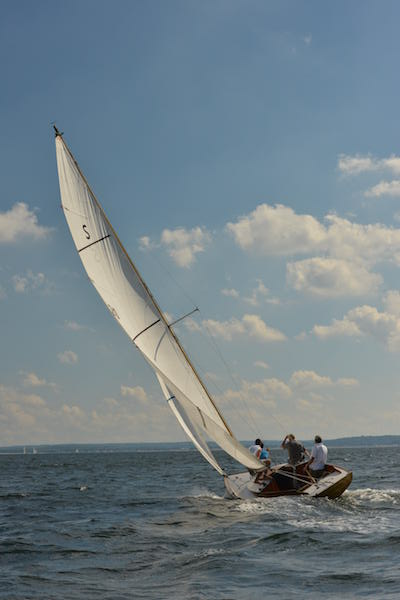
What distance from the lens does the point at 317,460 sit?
22.8m

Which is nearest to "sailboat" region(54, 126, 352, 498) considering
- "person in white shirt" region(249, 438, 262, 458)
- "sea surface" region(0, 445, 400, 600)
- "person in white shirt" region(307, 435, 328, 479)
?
"person in white shirt" region(307, 435, 328, 479)

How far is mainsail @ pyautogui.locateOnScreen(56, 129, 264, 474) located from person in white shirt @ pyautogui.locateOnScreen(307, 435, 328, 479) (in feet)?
8.30

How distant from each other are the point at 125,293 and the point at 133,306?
491mm

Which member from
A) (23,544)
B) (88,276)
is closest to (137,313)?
(88,276)

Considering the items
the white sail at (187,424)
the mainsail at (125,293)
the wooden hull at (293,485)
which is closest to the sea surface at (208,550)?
the wooden hull at (293,485)

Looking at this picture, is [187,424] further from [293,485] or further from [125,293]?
[125,293]

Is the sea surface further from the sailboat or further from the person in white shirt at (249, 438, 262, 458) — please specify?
the person in white shirt at (249, 438, 262, 458)

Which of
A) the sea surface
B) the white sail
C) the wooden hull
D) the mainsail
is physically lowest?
the sea surface

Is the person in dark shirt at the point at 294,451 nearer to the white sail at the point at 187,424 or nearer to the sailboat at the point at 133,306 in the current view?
the sailboat at the point at 133,306

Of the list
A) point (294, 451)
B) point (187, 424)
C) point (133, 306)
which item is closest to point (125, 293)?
point (133, 306)

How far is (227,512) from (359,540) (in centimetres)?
639

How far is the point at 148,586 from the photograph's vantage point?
1135cm

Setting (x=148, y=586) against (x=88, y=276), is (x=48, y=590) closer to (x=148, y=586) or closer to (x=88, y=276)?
(x=148, y=586)

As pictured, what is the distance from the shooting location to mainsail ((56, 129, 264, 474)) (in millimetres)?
20828
